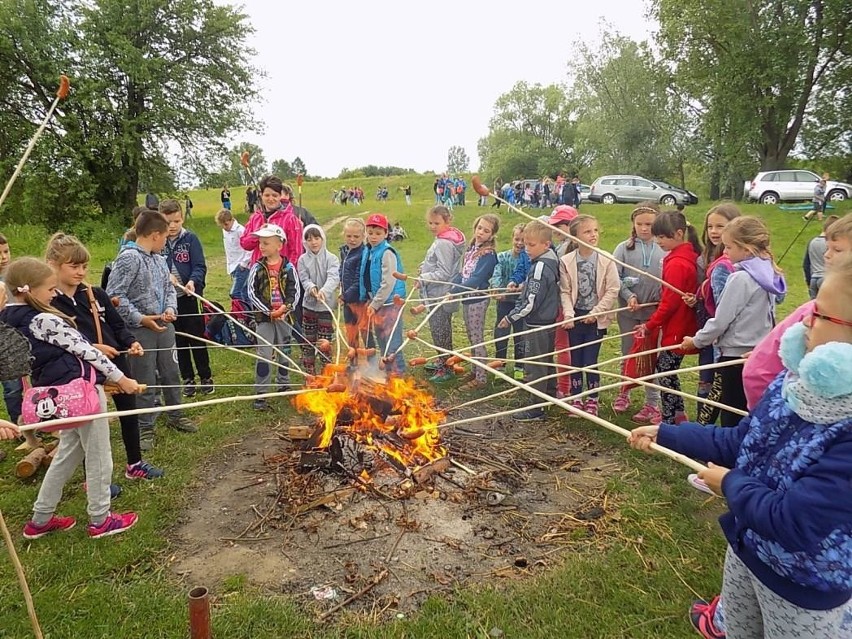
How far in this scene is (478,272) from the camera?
689cm

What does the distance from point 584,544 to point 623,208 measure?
24589mm

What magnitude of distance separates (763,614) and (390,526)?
248cm

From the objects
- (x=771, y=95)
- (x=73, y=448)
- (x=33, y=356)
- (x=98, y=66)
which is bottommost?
(x=73, y=448)

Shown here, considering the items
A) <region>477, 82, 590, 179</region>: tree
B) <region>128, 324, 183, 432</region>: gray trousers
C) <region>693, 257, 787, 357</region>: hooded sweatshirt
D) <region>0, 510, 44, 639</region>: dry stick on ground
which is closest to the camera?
<region>0, 510, 44, 639</region>: dry stick on ground

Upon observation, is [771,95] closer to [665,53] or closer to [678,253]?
[665,53]

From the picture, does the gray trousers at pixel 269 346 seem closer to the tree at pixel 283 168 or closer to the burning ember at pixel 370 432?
the burning ember at pixel 370 432

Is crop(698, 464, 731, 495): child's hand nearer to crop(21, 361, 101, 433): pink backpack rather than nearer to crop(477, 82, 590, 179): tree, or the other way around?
crop(21, 361, 101, 433): pink backpack

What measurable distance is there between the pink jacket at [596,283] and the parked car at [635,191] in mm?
24303

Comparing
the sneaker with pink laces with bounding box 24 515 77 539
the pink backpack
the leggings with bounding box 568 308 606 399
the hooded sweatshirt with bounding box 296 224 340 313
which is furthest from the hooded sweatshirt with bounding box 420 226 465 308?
the sneaker with pink laces with bounding box 24 515 77 539

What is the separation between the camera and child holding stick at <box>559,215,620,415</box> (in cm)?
593

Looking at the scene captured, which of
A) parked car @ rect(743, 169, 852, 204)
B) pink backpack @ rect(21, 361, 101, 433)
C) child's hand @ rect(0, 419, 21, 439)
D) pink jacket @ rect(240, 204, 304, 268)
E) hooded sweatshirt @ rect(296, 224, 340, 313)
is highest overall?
parked car @ rect(743, 169, 852, 204)

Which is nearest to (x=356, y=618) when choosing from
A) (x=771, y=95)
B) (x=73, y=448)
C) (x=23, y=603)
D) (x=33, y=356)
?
(x=23, y=603)

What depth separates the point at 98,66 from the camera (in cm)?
2300

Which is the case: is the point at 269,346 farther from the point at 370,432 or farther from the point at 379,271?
the point at 370,432
